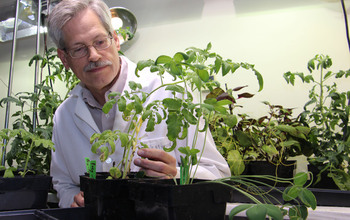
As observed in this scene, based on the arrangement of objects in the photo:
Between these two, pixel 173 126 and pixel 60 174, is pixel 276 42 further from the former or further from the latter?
pixel 173 126

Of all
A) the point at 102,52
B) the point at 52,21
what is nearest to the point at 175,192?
the point at 102,52

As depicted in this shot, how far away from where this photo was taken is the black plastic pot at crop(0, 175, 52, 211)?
0.96 m

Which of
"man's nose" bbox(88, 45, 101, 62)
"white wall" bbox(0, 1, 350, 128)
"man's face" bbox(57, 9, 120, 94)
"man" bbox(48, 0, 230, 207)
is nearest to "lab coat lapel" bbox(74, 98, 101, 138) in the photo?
"man" bbox(48, 0, 230, 207)

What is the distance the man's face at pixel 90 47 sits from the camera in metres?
1.27

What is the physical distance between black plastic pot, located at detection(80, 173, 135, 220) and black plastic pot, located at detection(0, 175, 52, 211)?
381mm

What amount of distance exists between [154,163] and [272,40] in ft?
4.27

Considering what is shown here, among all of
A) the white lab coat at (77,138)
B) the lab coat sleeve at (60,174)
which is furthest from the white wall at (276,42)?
the lab coat sleeve at (60,174)

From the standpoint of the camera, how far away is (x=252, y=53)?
187cm

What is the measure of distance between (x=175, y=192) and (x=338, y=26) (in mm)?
1516

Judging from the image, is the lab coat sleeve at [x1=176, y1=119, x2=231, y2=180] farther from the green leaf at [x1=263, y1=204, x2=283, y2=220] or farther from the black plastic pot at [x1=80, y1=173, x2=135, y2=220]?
the green leaf at [x1=263, y1=204, x2=283, y2=220]

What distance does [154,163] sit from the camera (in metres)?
0.79

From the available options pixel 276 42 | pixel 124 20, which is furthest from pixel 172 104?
pixel 124 20

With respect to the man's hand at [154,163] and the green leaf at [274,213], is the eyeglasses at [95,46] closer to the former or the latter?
the man's hand at [154,163]

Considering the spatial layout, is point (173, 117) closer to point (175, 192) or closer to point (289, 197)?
point (175, 192)
